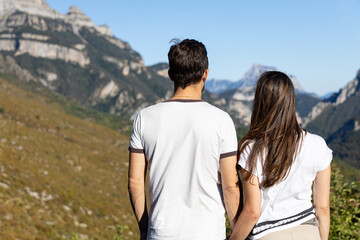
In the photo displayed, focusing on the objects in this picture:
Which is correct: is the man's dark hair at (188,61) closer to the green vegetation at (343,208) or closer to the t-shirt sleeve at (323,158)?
the t-shirt sleeve at (323,158)

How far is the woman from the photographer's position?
383 cm

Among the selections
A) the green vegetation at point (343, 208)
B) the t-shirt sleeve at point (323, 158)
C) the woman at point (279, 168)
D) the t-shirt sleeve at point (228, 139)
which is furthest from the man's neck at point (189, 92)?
the green vegetation at point (343, 208)

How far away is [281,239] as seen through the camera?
3801 mm

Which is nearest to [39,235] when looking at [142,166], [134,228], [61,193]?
[61,193]

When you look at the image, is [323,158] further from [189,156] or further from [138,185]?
[138,185]

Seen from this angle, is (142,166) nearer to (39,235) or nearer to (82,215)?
(39,235)

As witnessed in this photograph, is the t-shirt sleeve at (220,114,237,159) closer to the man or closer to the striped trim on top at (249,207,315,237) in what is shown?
the man

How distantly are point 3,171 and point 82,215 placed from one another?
5.04m

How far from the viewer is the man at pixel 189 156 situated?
146 inches

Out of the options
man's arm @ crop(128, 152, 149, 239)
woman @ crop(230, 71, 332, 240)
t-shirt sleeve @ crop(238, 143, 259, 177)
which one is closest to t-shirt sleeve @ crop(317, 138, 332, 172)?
woman @ crop(230, 71, 332, 240)

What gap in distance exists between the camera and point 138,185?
416 cm

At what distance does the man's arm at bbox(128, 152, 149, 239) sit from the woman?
119cm

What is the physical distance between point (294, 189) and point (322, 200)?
50 centimetres

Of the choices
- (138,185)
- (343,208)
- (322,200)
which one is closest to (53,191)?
(343,208)
